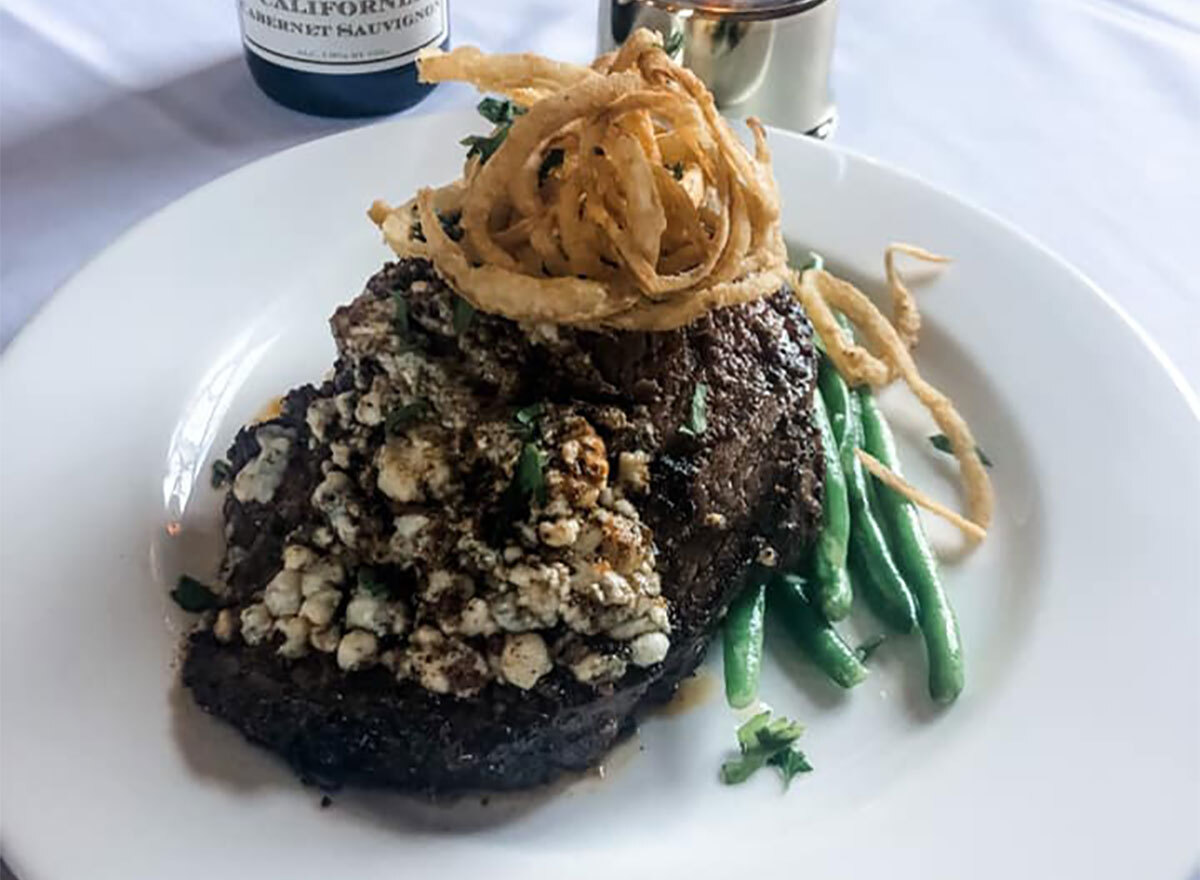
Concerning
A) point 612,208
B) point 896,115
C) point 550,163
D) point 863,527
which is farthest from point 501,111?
point 896,115

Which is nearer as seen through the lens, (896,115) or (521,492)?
(521,492)

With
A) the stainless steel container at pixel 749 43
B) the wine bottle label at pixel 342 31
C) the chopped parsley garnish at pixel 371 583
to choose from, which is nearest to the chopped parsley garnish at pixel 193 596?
the chopped parsley garnish at pixel 371 583

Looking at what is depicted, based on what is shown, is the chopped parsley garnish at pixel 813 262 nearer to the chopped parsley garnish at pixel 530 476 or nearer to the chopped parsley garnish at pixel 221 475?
the chopped parsley garnish at pixel 530 476

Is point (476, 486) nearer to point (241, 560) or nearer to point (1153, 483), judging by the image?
point (241, 560)

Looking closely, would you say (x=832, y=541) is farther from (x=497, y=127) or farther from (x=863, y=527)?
(x=497, y=127)

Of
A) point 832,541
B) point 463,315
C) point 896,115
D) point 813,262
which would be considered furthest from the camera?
point 896,115

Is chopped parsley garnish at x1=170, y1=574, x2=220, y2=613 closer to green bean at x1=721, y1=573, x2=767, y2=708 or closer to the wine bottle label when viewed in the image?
green bean at x1=721, y1=573, x2=767, y2=708
